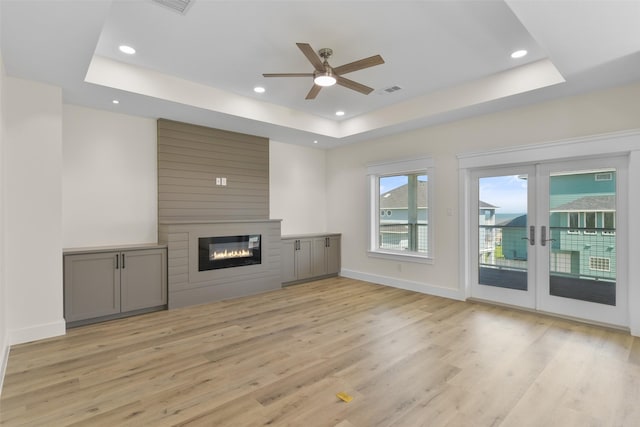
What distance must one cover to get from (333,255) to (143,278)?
12.0 ft

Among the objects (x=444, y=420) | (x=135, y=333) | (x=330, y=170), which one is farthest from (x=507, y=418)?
(x=330, y=170)

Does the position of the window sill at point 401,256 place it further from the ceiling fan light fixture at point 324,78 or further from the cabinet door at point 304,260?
the ceiling fan light fixture at point 324,78

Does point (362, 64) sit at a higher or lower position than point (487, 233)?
higher

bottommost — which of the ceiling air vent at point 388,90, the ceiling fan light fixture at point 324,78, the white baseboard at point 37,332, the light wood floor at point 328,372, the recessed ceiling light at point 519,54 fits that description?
the light wood floor at point 328,372

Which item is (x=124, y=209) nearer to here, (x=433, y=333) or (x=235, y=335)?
(x=235, y=335)

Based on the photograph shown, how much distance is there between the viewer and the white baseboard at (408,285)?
5093mm

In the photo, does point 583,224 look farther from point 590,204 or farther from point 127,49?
point 127,49

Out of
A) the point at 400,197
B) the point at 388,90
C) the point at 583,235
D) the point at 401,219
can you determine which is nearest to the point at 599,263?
the point at 583,235

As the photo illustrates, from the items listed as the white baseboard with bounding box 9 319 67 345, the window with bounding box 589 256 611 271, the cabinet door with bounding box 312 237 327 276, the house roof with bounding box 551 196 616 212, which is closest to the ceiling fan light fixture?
the house roof with bounding box 551 196 616 212

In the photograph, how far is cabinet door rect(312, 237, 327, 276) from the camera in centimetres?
650

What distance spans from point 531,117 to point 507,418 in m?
3.77

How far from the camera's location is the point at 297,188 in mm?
6812

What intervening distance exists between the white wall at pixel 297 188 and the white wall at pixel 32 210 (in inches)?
136

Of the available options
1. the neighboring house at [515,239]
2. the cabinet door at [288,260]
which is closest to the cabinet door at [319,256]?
the cabinet door at [288,260]
